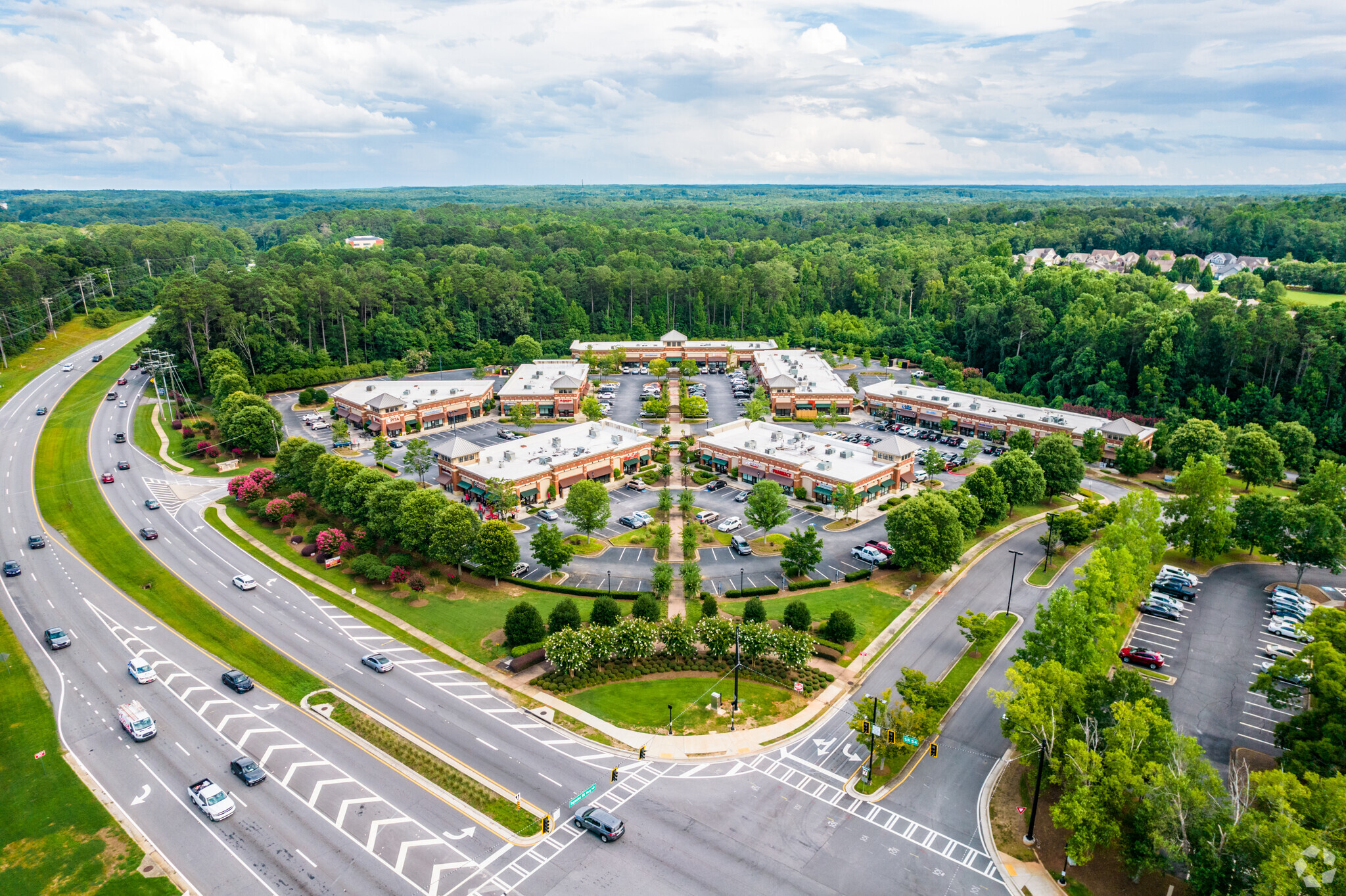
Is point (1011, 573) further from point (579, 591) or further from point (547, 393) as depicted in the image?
point (547, 393)

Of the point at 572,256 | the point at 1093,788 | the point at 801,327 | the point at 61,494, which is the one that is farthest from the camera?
the point at 572,256

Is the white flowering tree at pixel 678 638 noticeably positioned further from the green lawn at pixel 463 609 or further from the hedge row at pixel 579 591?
the green lawn at pixel 463 609

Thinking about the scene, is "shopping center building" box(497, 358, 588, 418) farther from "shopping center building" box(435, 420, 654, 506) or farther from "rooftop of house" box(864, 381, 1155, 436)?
"rooftop of house" box(864, 381, 1155, 436)

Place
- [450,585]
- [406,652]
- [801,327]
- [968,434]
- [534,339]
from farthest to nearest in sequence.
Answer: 1. [801,327]
2. [534,339]
3. [968,434]
4. [450,585]
5. [406,652]

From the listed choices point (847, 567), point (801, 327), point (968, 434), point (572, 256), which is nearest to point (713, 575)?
point (847, 567)

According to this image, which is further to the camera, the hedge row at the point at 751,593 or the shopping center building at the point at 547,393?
the shopping center building at the point at 547,393

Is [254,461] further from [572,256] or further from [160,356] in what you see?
[572,256]

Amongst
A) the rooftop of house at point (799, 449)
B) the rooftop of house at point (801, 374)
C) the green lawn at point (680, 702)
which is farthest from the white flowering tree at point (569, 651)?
the rooftop of house at point (801, 374)

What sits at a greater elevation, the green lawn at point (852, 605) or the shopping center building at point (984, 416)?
the shopping center building at point (984, 416)
